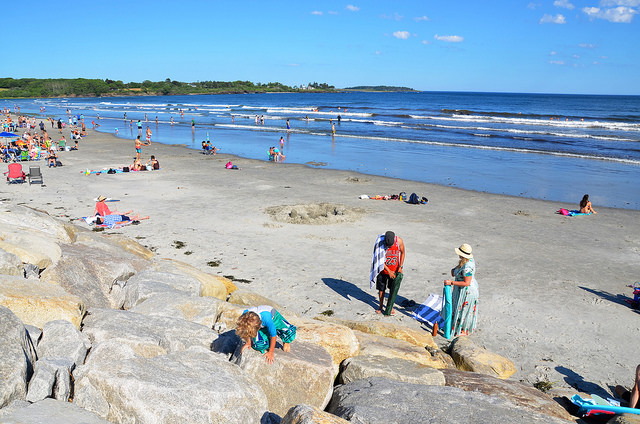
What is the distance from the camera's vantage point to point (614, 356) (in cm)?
868

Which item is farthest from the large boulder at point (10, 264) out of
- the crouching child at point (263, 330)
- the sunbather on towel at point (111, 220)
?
the sunbather on towel at point (111, 220)

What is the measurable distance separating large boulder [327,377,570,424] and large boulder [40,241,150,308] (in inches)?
180

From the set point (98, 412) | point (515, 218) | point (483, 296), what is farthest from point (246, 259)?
point (515, 218)

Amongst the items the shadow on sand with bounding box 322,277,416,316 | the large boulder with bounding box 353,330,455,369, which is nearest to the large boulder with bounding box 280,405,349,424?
the large boulder with bounding box 353,330,455,369

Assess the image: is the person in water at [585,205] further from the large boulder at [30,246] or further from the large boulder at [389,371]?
the large boulder at [30,246]

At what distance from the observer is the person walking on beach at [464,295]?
28.9ft

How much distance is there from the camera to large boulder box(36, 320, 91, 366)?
541 centimetres

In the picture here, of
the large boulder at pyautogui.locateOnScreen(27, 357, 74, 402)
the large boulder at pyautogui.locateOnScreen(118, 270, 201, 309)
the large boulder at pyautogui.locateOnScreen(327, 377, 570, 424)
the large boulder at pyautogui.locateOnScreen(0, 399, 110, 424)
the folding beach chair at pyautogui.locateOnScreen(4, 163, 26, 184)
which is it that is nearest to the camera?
the large boulder at pyautogui.locateOnScreen(0, 399, 110, 424)

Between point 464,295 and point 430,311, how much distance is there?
147 cm

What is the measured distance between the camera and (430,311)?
10.3 meters

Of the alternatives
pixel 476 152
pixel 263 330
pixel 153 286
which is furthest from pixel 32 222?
pixel 476 152

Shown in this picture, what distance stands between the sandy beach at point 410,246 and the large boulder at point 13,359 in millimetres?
6010

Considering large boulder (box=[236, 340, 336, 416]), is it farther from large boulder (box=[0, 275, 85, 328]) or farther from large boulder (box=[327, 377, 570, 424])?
large boulder (box=[0, 275, 85, 328])

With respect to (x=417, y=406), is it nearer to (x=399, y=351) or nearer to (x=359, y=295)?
(x=399, y=351)
